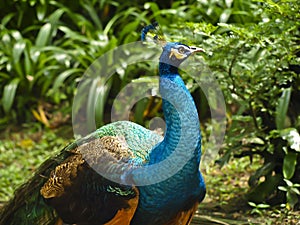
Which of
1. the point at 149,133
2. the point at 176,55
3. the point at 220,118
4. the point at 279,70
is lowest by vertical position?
the point at 220,118

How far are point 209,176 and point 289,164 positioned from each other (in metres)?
1.34

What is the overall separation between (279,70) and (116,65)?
262cm

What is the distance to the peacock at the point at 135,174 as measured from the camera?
9.90 feet

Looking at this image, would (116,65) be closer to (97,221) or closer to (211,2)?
(211,2)

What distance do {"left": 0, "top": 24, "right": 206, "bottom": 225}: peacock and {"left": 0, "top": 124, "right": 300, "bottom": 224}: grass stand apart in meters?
0.62

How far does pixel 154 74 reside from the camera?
257 inches

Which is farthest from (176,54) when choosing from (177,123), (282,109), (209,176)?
(209,176)


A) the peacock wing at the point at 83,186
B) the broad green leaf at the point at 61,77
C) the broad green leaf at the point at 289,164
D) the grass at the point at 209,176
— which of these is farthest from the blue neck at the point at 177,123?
the broad green leaf at the point at 61,77

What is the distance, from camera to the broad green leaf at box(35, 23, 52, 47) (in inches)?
287

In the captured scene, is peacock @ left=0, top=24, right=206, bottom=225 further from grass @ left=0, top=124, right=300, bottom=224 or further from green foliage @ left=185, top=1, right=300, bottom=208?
green foliage @ left=185, top=1, right=300, bottom=208

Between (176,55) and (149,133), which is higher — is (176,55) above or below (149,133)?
above

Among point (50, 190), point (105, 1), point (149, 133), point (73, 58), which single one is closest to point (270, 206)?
point (149, 133)

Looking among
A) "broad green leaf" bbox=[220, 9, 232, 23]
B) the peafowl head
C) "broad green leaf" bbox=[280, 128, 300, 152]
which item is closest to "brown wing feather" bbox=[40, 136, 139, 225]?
the peafowl head

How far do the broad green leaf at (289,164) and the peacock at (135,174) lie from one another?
144cm
